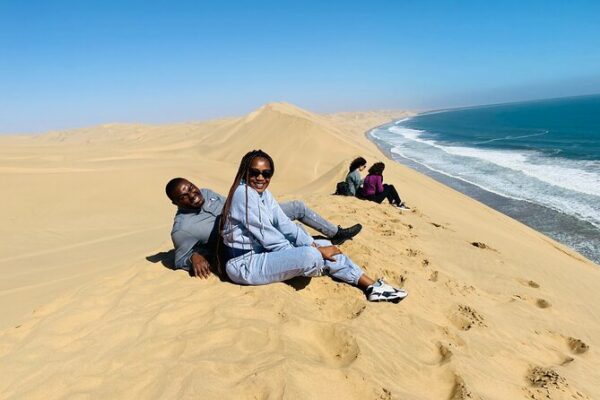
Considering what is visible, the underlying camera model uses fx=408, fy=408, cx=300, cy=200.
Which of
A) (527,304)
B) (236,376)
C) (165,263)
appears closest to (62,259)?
(165,263)

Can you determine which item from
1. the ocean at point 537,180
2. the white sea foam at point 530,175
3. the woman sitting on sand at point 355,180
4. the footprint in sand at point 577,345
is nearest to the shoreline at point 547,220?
the ocean at point 537,180

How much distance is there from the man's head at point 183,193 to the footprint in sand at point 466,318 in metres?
2.69

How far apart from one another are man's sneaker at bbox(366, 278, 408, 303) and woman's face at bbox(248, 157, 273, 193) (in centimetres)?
133

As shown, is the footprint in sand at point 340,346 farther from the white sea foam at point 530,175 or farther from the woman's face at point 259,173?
the white sea foam at point 530,175

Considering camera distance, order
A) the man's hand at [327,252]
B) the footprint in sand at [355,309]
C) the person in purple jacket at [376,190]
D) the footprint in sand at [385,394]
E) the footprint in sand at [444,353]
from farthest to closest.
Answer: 1. the person in purple jacket at [376,190]
2. the man's hand at [327,252]
3. the footprint in sand at [355,309]
4. the footprint in sand at [444,353]
5. the footprint in sand at [385,394]

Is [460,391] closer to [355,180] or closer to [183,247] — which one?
[183,247]

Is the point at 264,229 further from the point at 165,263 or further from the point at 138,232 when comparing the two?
the point at 138,232

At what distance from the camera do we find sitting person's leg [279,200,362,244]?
4.51m

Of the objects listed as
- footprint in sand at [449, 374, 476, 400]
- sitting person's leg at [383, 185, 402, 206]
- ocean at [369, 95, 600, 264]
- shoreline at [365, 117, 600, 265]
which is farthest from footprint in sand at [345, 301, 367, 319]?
ocean at [369, 95, 600, 264]

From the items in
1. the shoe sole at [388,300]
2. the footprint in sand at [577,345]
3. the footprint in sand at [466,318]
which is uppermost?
the shoe sole at [388,300]

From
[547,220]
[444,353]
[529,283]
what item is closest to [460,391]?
[444,353]

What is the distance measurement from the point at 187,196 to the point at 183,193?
0.05 meters

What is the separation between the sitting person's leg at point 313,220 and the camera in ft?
14.8

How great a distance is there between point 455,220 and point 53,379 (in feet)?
26.3
